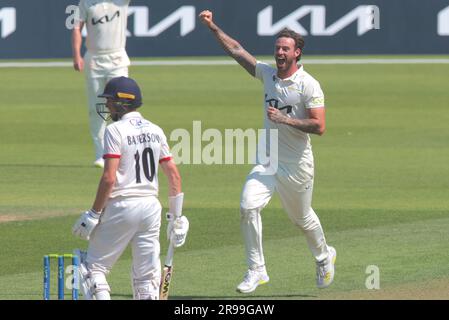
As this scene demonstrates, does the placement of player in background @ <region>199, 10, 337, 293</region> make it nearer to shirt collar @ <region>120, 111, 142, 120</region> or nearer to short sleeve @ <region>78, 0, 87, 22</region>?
shirt collar @ <region>120, 111, 142, 120</region>

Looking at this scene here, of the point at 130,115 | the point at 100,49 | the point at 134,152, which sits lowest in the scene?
the point at 100,49

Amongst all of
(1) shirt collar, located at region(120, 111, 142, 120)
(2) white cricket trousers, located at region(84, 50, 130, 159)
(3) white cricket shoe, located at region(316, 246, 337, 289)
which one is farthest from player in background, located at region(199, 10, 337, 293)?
(2) white cricket trousers, located at region(84, 50, 130, 159)

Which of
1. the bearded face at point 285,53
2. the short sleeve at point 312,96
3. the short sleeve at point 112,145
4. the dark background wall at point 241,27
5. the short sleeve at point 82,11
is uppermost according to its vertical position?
the bearded face at point 285,53

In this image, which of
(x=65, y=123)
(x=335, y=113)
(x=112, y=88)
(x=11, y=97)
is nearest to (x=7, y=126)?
(x=65, y=123)

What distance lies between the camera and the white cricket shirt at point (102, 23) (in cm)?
1788

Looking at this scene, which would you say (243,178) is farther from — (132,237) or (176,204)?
(132,237)

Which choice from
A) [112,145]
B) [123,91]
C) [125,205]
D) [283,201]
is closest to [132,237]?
[125,205]

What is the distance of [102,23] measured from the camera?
706 inches

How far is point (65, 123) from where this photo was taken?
76.2 ft

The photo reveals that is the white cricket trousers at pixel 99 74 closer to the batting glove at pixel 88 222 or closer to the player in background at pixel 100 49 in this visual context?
the player in background at pixel 100 49

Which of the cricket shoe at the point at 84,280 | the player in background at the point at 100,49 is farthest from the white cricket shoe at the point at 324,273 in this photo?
the player in background at the point at 100,49

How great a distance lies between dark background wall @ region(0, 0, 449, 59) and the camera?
3075 cm

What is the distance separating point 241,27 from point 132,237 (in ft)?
74.0

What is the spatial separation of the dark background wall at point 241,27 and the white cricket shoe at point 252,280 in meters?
20.4
